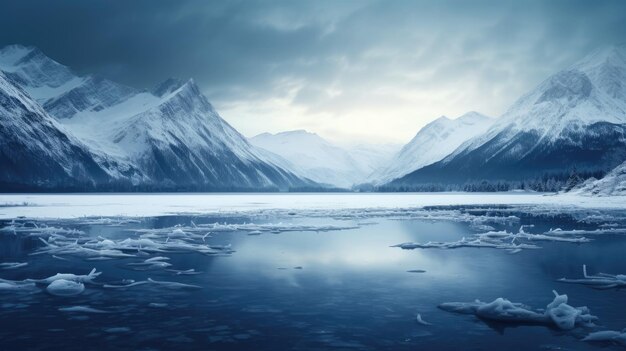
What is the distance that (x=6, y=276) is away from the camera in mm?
21422

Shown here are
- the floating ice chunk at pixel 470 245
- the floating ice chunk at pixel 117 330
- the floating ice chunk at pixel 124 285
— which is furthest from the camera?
the floating ice chunk at pixel 470 245

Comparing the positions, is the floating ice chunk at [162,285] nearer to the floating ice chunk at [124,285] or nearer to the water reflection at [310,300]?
the floating ice chunk at [124,285]

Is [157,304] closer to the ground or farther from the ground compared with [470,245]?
closer to the ground

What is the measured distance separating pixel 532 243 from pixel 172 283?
24.4m

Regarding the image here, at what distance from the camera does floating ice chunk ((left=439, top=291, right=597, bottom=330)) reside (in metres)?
14.7

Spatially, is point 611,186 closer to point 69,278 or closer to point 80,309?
point 69,278

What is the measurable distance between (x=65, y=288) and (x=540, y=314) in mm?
16436

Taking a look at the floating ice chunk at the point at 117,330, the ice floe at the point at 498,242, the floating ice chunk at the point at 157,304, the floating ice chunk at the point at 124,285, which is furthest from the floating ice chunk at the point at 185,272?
the ice floe at the point at 498,242

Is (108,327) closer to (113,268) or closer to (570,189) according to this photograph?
(113,268)

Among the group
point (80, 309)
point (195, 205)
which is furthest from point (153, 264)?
point (195, 205)

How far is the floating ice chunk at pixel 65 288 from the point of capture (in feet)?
60.9

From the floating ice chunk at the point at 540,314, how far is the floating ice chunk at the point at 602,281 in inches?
198

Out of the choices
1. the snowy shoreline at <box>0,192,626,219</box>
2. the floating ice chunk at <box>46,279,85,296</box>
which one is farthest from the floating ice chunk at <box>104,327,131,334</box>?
the snowy shoreline at <box>0,192,626,219</box>

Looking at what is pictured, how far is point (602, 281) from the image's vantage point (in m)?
20.5
